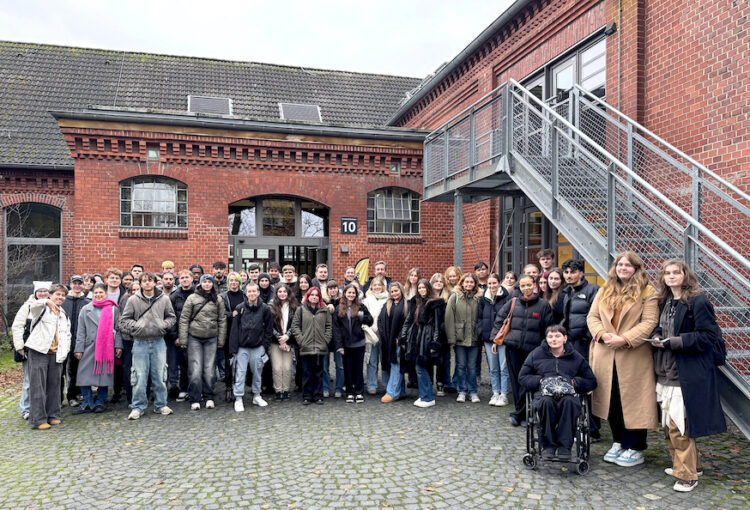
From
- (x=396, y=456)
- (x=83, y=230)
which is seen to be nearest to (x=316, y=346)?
(x=396, y=456)

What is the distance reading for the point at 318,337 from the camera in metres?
7.11

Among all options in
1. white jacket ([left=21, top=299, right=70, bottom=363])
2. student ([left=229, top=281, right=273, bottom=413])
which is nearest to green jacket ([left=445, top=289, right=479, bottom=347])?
student ([left=229, top=281, right=273, bottom=413])

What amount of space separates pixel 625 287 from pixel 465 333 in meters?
2.66

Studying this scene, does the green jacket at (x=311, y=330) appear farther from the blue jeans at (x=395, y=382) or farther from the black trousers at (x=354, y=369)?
the blue jeans at (x=395, y=382)

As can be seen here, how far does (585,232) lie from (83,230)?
10442 mm

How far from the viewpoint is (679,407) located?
4.21 metres

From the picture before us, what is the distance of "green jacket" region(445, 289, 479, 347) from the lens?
6980 millimetres

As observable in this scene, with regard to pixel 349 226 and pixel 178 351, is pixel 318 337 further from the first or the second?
pixel 349 226

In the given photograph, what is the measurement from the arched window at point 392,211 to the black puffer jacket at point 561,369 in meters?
8.90

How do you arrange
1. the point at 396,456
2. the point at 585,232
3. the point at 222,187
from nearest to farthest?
the point at 396,456 < the point at 585,232 < the point at 222,187

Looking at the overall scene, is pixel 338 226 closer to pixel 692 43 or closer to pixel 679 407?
pixel 692 43

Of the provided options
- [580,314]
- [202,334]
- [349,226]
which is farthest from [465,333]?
[349,226]

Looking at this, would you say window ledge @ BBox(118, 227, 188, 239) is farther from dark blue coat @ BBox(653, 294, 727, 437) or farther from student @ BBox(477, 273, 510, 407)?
dark blue coat @ BBox(653, 294, 727, 437)

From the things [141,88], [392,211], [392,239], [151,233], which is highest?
[141,88]
